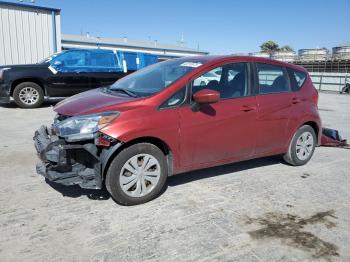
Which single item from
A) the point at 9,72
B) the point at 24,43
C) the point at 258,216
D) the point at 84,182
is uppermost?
the point at 24,43

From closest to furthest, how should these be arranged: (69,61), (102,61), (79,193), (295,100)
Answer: (79,193), (295,100), (69,61), (102,61)

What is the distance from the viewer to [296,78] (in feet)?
18.1

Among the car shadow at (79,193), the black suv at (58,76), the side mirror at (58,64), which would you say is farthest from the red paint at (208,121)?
the side mirror at (58,64)

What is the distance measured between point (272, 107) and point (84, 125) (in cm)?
262

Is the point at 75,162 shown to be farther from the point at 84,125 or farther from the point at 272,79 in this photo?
the point at 272,79

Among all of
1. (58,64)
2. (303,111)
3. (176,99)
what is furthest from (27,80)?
(303,111)

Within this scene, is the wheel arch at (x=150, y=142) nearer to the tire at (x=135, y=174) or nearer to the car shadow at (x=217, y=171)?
the tire at (x=135, y=174)

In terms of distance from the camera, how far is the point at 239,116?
4570 mm

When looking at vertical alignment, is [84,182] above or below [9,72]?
below

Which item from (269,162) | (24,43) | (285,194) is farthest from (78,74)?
(285,194)

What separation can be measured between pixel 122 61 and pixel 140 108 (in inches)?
363

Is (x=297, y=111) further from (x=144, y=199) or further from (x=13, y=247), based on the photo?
(x=13, y=247)

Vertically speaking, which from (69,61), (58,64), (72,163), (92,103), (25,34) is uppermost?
(25,34)

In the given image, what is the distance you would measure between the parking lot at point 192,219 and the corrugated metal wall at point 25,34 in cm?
1160
